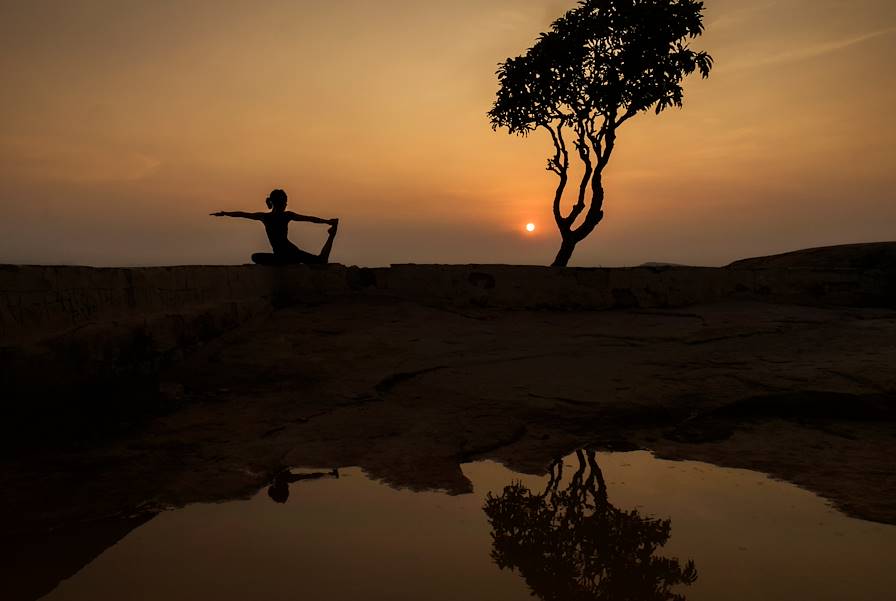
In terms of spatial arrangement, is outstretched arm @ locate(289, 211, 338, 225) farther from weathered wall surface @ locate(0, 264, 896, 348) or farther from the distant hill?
the distant hill

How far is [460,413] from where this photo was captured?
361 cm

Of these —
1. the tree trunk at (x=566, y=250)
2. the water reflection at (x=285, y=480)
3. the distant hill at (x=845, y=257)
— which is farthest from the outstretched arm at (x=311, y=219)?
the tree trunk at (x=566, y=250)

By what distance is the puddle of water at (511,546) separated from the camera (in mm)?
1790

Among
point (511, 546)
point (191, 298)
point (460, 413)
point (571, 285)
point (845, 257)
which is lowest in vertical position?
point (511, 546)

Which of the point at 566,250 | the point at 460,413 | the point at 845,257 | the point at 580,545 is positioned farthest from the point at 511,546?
the point at 566,250

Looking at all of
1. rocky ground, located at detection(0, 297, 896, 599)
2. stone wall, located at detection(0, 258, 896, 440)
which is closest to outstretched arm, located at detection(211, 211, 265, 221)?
stone wall, located at detection(0, 258, 896, 440)

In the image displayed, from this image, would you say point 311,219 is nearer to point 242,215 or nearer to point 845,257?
point 242,215

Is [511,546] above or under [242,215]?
under

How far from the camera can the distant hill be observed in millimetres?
8203

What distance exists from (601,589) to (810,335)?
4098 mm

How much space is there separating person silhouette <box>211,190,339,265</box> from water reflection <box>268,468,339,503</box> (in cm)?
432

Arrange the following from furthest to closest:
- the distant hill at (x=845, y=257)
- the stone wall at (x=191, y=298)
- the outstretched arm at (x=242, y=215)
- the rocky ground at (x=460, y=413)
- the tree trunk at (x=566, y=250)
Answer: the tree trunk at (x=566, y=250) → the distant hill at (x=845, y=257) → the outstretched arm at (x=242, y=215) → the stone wall at (x=191, y=298) → the rocky ground at (x=460, y=413)

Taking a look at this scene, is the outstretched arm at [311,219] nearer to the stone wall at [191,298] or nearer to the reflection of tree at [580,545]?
the stone wall at [191,298]

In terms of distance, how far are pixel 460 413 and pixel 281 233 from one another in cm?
423
